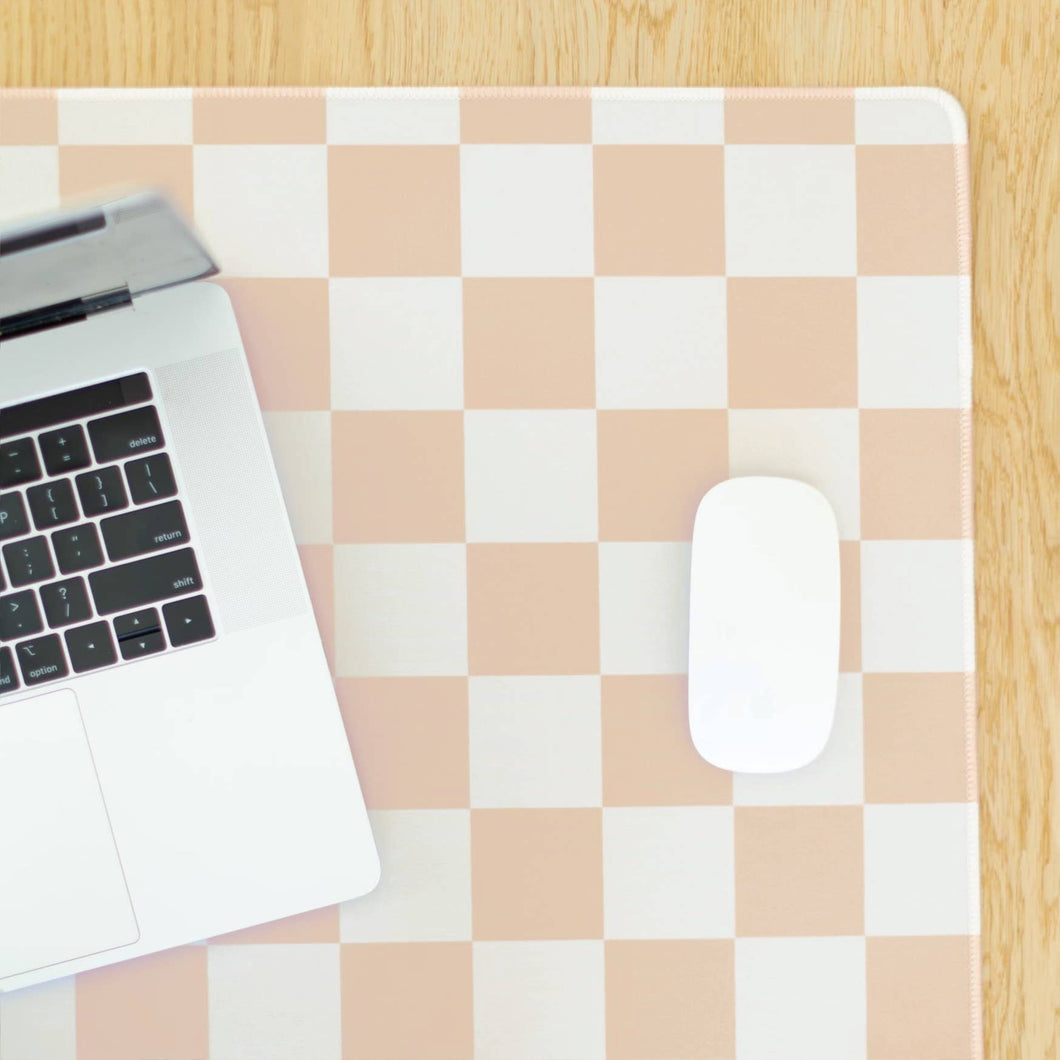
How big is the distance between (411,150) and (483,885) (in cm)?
40

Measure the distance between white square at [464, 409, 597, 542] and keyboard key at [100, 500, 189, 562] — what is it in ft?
0.48

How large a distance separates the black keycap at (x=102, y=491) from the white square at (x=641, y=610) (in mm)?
245

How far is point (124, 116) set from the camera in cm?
48

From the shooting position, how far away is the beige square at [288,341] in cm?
49

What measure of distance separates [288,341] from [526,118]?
0.18m

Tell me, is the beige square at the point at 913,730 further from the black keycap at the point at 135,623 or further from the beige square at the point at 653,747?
the black keycap at the point at 135,623

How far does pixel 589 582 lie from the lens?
19.5 inches

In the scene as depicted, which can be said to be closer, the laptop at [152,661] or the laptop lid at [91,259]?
the laptop lid at [91,259]

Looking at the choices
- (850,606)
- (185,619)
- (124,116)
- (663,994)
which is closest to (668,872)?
(663,994)

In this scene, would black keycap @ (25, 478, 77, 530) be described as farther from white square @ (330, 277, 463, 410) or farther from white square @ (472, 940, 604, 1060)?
white square @ (472, 940, 604, 1060)

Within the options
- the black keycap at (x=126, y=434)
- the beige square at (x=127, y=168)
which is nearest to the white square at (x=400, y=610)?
the black keycap at (x=126, y=434)

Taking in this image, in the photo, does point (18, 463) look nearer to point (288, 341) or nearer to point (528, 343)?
point (288, 341)

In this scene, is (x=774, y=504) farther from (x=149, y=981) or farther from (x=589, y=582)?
(x=149, y=981)

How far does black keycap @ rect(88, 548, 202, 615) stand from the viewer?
438 millimetres
